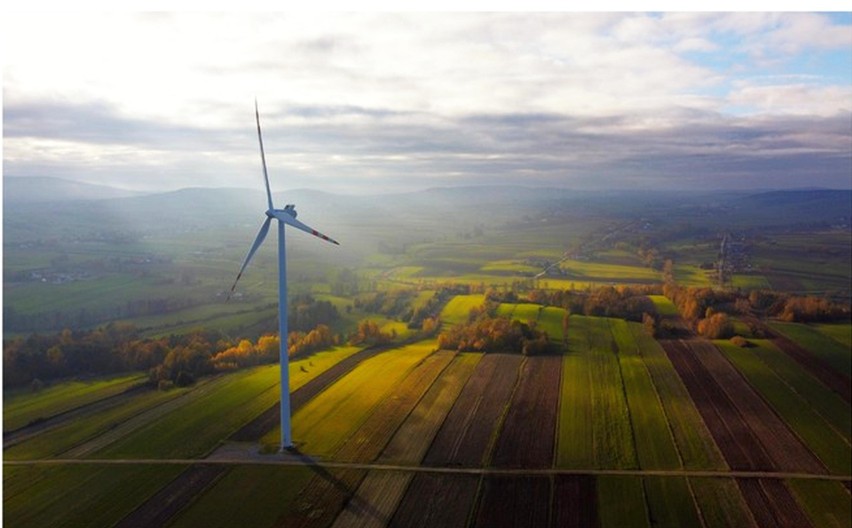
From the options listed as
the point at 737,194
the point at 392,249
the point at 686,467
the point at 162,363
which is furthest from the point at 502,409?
the point at 737,194

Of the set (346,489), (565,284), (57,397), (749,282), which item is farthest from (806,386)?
(57,397)

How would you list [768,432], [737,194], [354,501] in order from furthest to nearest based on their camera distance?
[737,194]
[768,432]
[354,501]

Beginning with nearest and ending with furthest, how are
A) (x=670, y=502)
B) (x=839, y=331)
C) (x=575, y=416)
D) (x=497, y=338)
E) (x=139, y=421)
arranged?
1. (x=670, y=502)
2. (x=575, y=416)
3. (x=139, y=421)
4. (x=497, y=338)
5. (x=839, y=331)

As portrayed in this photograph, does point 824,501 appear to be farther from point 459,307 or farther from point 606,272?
point 606,272

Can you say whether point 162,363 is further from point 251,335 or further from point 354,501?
point 354,501

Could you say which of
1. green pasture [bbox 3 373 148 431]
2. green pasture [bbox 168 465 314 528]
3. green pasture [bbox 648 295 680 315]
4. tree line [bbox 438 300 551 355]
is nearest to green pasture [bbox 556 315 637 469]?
tree line [bbox 438 300 551 355]

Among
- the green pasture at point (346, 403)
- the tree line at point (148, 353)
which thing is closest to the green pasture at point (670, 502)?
the green pasture at point (346, 403)
